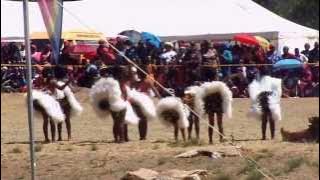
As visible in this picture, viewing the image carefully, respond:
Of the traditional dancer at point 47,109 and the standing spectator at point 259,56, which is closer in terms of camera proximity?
the traditional dancer at point 47,109

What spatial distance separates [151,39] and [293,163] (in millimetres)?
15003

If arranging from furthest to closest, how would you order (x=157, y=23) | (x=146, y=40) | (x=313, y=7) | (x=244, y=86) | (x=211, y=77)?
(x=313, y=7) → (x=157, y=23) → (x=146, y=40) → (x=244, y=86) → (x=211, y=77)

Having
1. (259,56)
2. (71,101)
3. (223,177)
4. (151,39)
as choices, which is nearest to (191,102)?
(71,101)

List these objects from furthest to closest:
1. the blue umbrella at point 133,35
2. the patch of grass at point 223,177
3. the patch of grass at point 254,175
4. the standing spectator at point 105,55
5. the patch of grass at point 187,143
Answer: the blue umbrella at point 133,35, the standing spectator at point 105,55, the patch of grass at point 187,143, the patch of grass at point 223,177, the patch of grass at point 254,175

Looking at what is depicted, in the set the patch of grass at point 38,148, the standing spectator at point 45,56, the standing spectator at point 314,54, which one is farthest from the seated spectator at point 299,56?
the patch of grass at point 38,148

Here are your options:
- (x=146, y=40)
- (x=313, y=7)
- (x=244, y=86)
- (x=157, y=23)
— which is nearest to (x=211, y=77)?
(x=244, y=86)

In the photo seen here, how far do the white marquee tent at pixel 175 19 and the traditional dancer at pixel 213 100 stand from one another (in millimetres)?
11649

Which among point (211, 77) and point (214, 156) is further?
point (211, 77)

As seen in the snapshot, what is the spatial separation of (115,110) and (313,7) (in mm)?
42013

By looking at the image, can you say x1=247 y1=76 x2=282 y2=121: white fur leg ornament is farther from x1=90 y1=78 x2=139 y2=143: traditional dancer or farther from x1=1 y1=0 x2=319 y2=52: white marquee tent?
x1=1 y1=0 x2=319 y2=52: white marquee tent

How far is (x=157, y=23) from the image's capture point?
26.9 meters

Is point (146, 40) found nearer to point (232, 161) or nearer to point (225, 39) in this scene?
point (225, 39)

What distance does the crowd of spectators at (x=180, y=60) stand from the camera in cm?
2148

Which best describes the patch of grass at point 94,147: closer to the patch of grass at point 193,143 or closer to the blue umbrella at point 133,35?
the patch of grass at point 193,143
